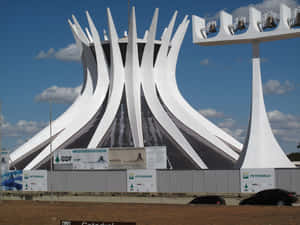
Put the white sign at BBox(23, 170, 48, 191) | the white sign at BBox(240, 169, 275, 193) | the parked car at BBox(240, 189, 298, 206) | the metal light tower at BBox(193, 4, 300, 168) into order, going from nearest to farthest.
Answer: the parked car at BBox(240, 189, 298, 206) → the white sign at BBox(240, 169, 275, 193) → the metal light tower at BBox(193, 4, 300, 168) → the white sign at BBox(23, 170, 48, 191)

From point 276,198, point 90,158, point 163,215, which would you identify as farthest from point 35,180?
point 163,215

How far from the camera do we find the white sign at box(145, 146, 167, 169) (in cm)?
3938

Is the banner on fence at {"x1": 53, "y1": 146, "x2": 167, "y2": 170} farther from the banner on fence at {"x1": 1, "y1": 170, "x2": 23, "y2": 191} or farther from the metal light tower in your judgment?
the metal light tower

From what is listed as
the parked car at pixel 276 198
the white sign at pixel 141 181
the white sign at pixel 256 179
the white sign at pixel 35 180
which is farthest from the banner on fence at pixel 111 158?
the parked car at pixel 276 198

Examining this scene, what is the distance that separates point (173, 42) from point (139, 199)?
783 inches

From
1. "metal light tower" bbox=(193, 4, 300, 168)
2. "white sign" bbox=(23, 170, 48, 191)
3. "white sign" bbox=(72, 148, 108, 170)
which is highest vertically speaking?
"metal light tower" bbox=(193, 4, 300, 168)

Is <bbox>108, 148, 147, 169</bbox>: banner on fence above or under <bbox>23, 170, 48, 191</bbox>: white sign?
above

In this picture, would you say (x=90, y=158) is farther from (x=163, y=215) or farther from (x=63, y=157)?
(x=163, y=215)

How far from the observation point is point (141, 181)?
37.4m

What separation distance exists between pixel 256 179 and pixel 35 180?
16730mm

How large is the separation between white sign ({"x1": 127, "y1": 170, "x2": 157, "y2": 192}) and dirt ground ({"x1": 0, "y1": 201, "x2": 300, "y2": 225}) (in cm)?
1080

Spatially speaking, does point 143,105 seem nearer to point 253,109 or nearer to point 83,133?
point 83,133

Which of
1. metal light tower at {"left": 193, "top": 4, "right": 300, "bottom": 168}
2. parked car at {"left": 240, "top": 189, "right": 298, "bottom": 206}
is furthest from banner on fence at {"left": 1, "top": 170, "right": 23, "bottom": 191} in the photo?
parked car at {"left": 240, "top": 189, "right": 298, "bottom": 206}

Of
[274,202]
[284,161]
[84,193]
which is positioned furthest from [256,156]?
[84,193]
